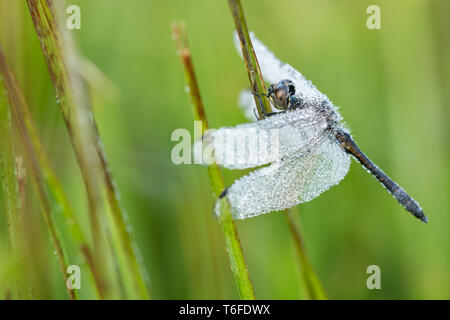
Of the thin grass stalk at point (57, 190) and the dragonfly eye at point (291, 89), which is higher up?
the dragonfly eye at point (291, 89)

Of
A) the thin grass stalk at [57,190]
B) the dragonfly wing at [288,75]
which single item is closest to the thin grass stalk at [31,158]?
the thin grass stalk at [57,190]

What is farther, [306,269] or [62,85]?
[306,269]

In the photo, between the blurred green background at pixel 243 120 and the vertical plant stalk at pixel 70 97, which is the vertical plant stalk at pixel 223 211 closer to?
the vertical plant stalk at pixel 70 97

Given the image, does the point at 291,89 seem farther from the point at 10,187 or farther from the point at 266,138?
the point at 10,187

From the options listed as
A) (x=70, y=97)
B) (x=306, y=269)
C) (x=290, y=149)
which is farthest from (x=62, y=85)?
(x=306, y=269)

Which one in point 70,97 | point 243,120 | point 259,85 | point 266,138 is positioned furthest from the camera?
point 243,120
